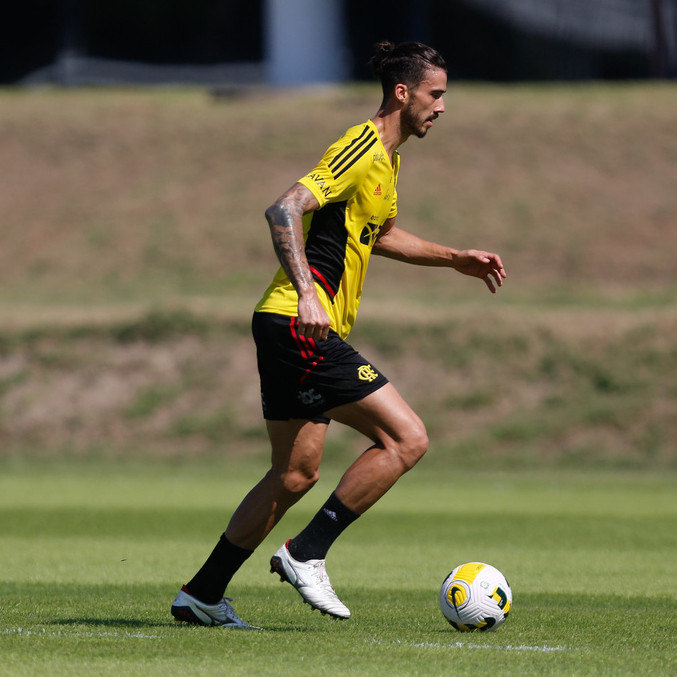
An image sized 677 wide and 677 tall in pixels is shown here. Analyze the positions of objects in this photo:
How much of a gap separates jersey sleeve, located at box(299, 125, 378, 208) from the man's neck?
0.67ft

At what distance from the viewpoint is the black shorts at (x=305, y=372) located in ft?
22.9

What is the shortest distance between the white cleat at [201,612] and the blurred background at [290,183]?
17.0 meters

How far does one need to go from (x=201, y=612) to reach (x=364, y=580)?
281 centimetres

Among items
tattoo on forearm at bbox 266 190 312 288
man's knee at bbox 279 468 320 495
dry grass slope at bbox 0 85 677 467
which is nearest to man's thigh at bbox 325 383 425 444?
man's knee at bbox 279 468 320 495

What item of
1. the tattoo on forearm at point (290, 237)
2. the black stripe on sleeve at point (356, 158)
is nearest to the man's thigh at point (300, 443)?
the tattoo on forearm at point (290, 237)

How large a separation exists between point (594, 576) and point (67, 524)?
5.97m

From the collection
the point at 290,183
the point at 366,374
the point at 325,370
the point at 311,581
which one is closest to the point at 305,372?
the point at 325,370

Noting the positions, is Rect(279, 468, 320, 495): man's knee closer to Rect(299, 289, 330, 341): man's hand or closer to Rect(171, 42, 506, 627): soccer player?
Rect(171, 42, 506, 627): soccer player

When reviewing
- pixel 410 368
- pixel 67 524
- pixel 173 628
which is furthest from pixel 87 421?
pixel 173 628

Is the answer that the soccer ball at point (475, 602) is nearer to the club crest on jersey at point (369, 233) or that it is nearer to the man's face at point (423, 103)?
the club crest on jersey at point (369, 233)

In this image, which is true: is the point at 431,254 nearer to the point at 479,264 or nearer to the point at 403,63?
the point at 479,264

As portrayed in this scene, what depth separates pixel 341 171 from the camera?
7051 millimetres

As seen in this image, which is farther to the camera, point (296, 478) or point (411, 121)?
point (411, 121)

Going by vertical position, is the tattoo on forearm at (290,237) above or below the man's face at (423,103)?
below
